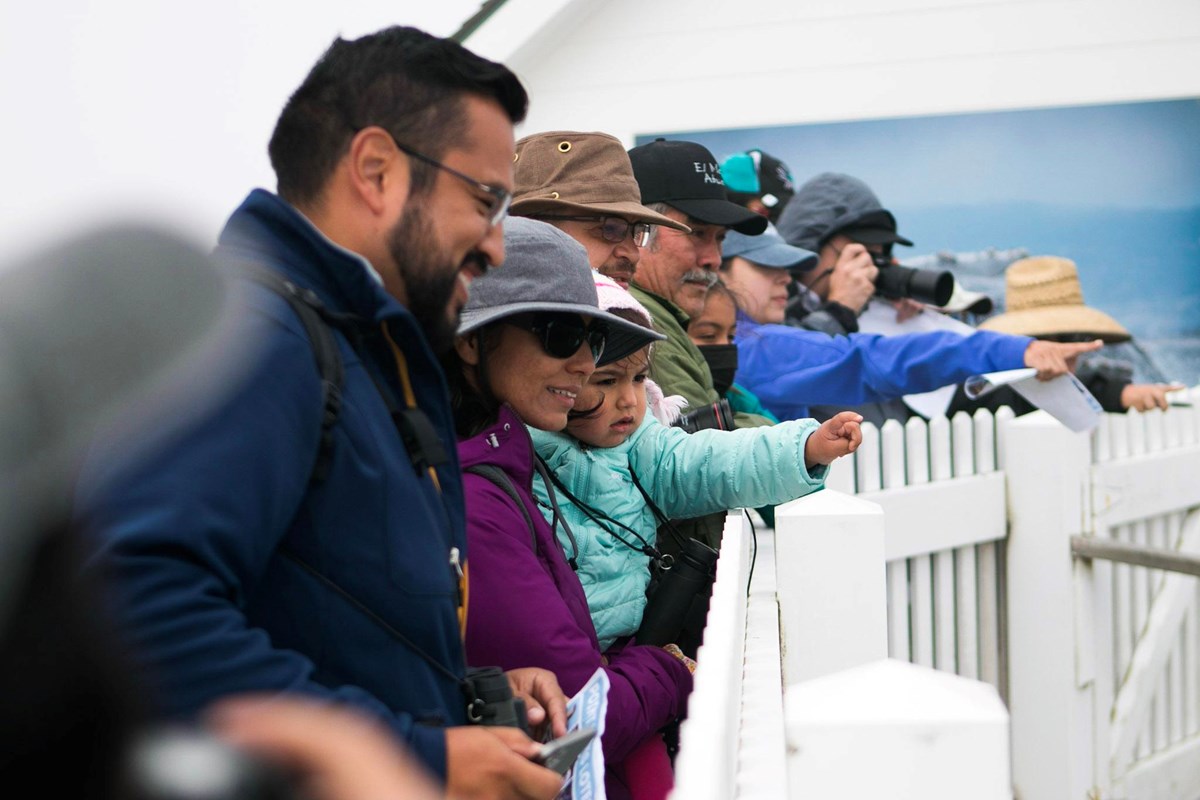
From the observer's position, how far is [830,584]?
2.41 metres

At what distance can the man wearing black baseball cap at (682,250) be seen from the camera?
9.46 feet

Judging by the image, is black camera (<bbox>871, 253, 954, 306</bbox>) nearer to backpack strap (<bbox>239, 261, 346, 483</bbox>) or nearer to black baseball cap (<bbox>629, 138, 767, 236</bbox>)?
black baseball cap (<bbox>629, 138, 767, 236</bbox>)

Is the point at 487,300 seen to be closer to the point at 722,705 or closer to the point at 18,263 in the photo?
the point at 722,705

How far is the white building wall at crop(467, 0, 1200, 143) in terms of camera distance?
21.0ft

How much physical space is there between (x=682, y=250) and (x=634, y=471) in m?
1.07

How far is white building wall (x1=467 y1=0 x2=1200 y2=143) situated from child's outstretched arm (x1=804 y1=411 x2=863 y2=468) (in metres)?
4.44

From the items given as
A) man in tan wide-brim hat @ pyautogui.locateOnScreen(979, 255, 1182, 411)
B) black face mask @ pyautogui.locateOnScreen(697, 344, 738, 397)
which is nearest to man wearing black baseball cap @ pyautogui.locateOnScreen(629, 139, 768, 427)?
black face mask @ pyautogui.locateOnScreen(697, 344, 738, 397)

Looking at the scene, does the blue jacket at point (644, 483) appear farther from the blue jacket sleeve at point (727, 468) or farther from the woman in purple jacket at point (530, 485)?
the woman in purple jacket at point (530, 485)

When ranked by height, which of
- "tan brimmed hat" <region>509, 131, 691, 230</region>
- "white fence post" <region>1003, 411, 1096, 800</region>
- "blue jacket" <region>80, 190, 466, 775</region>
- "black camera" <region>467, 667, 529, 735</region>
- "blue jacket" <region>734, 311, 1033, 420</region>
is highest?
"tan brimmed hat" <region>509, 131, 691, 230</region>

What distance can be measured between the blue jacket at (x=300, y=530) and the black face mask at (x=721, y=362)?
5.89 ft

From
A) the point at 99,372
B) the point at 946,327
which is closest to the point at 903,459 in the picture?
the point at 946,327

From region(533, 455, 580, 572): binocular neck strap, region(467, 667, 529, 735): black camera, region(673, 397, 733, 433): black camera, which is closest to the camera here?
region(467, 667, 529, 735): black camera

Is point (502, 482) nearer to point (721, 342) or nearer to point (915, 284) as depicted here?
point (721, 342)

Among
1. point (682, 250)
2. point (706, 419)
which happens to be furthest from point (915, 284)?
point (706, 419)
